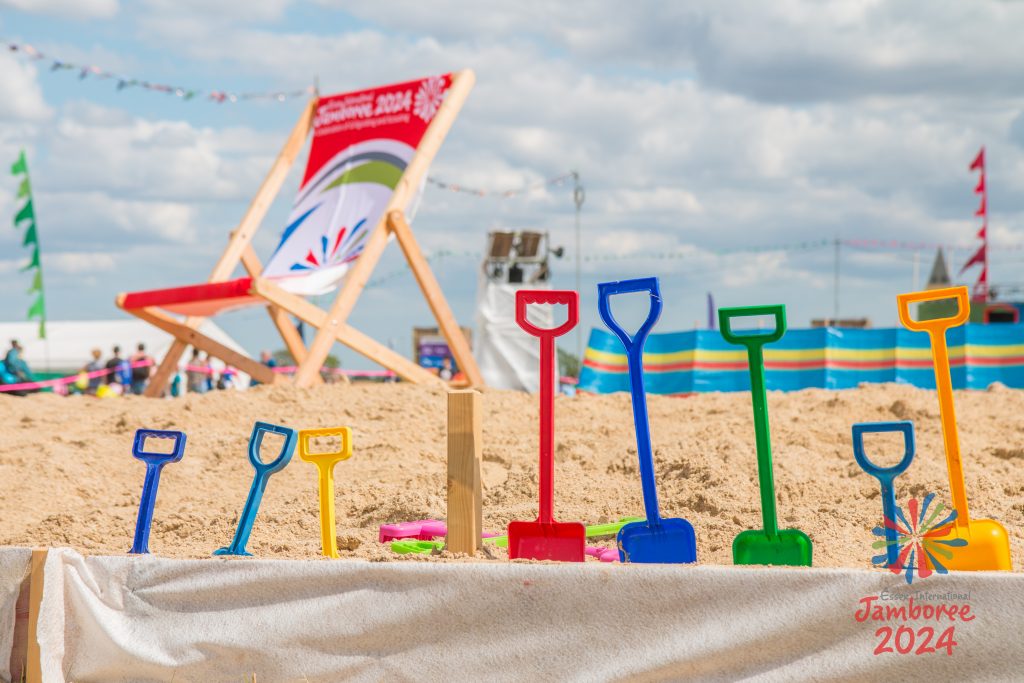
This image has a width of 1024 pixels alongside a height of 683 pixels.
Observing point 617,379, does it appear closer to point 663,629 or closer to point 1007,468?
point 1007,468

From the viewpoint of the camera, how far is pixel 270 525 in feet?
11.8

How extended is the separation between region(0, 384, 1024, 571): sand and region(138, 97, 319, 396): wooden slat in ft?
4.31

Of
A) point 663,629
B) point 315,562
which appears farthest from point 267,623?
point 663,629

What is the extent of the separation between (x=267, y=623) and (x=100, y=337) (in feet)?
63.9

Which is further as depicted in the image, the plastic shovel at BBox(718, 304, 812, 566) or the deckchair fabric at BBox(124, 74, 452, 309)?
the deckchair fabric at BBox(124, 74, 452, 309)

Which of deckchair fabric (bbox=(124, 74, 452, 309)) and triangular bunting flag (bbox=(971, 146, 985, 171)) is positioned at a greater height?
triangular bunting flag (bbox=(971, 146, 985, 171))

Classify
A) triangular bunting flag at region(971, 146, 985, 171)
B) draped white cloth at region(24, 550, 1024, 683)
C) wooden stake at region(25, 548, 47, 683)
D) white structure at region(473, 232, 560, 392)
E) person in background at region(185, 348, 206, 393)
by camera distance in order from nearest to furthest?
draped white cloth at region(24, 550, 1024, 683) → wooden stake at region(25, 548, 47, 683) → white structure at region(473, 232, 560, 392) → person in background at region(185, 348, 206, 393) → triangular bunting flag at region(971, 146, 985, 171)

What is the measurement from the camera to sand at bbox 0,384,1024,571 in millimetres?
3418

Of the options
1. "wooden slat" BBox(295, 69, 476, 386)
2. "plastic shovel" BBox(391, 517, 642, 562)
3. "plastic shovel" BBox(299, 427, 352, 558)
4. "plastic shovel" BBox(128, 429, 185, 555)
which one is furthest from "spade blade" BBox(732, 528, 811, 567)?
"wooden slat" BBox(295, 69, 476, 386)

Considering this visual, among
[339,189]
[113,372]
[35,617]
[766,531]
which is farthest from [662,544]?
[113,372]

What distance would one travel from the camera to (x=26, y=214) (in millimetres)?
12562

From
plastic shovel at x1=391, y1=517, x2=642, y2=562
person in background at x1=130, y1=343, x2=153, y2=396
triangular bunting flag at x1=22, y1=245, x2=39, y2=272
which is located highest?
triangular bunting flag at x1=22, y1=245, x2=39, y2=272

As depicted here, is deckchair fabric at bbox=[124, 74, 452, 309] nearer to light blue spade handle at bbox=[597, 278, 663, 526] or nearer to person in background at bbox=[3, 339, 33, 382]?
light blue spade handle at bbox=[597, 278, 663, 526]

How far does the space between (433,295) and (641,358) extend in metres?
4.27
